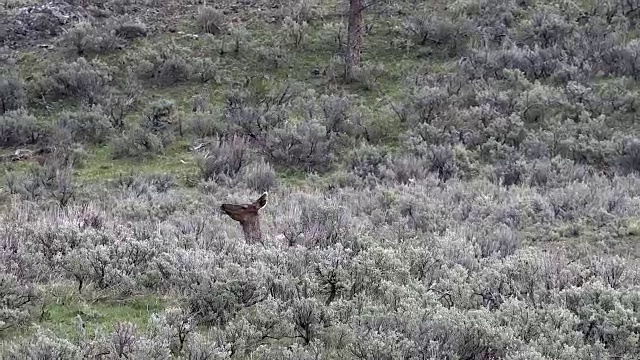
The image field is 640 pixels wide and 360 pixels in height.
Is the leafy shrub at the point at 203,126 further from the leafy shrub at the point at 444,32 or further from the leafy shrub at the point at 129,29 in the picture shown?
the leafy shrub at the point at 444,32

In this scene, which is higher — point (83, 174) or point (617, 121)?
point (617, 121)

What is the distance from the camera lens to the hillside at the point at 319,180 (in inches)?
172

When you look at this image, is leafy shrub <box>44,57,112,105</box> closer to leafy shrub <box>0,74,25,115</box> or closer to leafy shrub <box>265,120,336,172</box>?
leafy shrub <box>0,74,25,115</box>

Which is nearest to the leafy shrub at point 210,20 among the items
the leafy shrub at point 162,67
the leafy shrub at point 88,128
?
the leafy shrub at point 162,67

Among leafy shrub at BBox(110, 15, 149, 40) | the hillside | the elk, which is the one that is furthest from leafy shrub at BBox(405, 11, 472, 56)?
the elk

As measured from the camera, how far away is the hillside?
172 inches

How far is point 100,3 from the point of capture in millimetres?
18875

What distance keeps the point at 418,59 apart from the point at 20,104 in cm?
939

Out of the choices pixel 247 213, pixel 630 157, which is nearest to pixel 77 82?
pixel 247 213

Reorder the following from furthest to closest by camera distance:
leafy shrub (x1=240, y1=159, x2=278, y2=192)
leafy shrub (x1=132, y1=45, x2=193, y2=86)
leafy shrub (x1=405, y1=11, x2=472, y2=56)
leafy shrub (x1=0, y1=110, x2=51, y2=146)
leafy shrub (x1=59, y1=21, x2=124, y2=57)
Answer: leafy shrub (x1=405, y1=11, x2=472, y2=56) < leafy shrub (x1=59, y1=21, x2=124, y2=57) < leafy shrub (x1=132, y1=45, x2=193, y2=86) < leafy shrub (x1=0, y1=110, x2=51, y2=146) < leafy shrub (x1=240, y1=159, x2=278, y2=192)

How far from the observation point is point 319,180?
11.4 metres

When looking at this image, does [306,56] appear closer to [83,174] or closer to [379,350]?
[83,174]

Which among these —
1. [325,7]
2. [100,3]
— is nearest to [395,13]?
[325,7]

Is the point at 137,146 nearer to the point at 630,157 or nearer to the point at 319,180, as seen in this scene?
the point at 319,180
